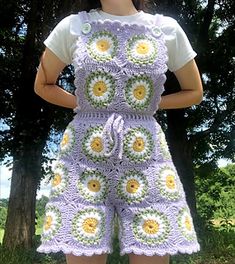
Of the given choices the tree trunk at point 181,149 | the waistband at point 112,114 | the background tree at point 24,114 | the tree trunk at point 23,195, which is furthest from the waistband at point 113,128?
the tree trunk at point 181,149

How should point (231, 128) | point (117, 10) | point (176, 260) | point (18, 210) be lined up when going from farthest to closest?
point (231, 128) < point (18, 210) < point (176, 260) < point (117, 10)

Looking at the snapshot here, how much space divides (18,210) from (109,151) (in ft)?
23.4

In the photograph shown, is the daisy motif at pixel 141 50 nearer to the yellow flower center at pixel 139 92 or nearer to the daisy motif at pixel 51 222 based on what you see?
the yellow flower center at pixel 139 92

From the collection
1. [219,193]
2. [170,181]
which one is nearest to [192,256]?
[170,181]

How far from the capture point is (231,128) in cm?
1097

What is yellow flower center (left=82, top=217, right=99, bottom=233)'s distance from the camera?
79.7 inches

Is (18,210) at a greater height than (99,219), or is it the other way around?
(18,210)

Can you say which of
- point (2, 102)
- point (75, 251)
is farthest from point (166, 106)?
point (2, 102)

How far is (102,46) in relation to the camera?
2.14 m

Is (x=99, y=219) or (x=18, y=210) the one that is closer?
(x=99, y=219)

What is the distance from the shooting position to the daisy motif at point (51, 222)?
6.73ft

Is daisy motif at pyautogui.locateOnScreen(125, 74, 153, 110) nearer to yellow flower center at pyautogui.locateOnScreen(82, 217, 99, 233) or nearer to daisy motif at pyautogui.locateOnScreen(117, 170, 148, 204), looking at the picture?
daisy motif at pyautogui.locateOnScreen(117, 170, 148, 204)

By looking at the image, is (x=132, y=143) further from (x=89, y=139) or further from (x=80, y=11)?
(x=80, y=11)

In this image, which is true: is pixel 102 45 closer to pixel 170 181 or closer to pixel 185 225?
pixel 170 181
